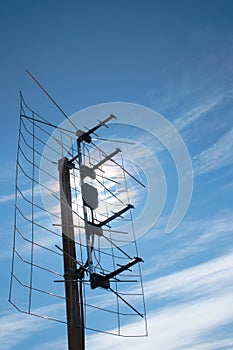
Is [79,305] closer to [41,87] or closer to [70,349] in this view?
[70,349]

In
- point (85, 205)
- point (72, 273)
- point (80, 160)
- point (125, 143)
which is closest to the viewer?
point (72, 273)

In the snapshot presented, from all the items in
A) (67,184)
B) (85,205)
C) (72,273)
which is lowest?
(72,273)

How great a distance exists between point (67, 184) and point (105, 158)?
1.11 m

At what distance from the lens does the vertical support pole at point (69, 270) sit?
781 centimetres

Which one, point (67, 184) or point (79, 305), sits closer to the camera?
point (79, 305)

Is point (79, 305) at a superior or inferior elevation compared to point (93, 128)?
inferior

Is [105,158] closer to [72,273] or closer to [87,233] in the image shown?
[87,233]

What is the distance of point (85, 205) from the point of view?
353 inches

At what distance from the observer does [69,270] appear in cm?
839

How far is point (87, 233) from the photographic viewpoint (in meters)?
8.66

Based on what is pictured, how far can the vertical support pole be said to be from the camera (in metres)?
7.81

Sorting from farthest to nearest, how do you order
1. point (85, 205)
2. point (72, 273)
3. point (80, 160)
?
point (80, 160) → point (85, 205) → point (72, 273)

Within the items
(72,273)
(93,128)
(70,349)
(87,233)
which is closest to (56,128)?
(93,128)

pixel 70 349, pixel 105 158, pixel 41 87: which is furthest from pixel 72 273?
pixel 41 87
